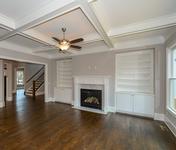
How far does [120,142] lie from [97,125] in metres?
1.06

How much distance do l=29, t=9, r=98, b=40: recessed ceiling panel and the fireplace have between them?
8.53 feet

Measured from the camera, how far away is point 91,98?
5.51 m

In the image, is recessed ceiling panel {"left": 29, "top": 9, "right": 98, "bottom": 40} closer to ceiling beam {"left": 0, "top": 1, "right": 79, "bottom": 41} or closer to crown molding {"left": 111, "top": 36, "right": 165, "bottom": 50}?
ceiling beam {"left": 0, "top": 1, "right": 79, "bottom": 41}

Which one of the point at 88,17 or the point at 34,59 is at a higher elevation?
the point at 88,17

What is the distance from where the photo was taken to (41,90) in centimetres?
1005

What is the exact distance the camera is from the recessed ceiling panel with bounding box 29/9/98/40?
9.43 feet

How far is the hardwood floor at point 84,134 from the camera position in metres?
2.58

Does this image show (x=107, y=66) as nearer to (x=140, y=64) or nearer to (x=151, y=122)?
(x=140, y=64)

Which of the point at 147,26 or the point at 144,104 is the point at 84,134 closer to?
the point at 144,104

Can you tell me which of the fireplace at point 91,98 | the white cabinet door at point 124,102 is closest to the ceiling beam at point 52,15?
the fireplace at point 91,98

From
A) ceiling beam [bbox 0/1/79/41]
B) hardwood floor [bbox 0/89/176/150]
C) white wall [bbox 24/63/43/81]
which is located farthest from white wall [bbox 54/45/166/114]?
white wall [bbox 24/63/43/81]

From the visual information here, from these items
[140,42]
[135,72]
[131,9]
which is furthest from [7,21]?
[135,72]

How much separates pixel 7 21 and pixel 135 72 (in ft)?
14.5

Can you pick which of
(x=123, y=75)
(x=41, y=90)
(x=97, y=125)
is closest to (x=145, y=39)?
(x=123, y=75)
